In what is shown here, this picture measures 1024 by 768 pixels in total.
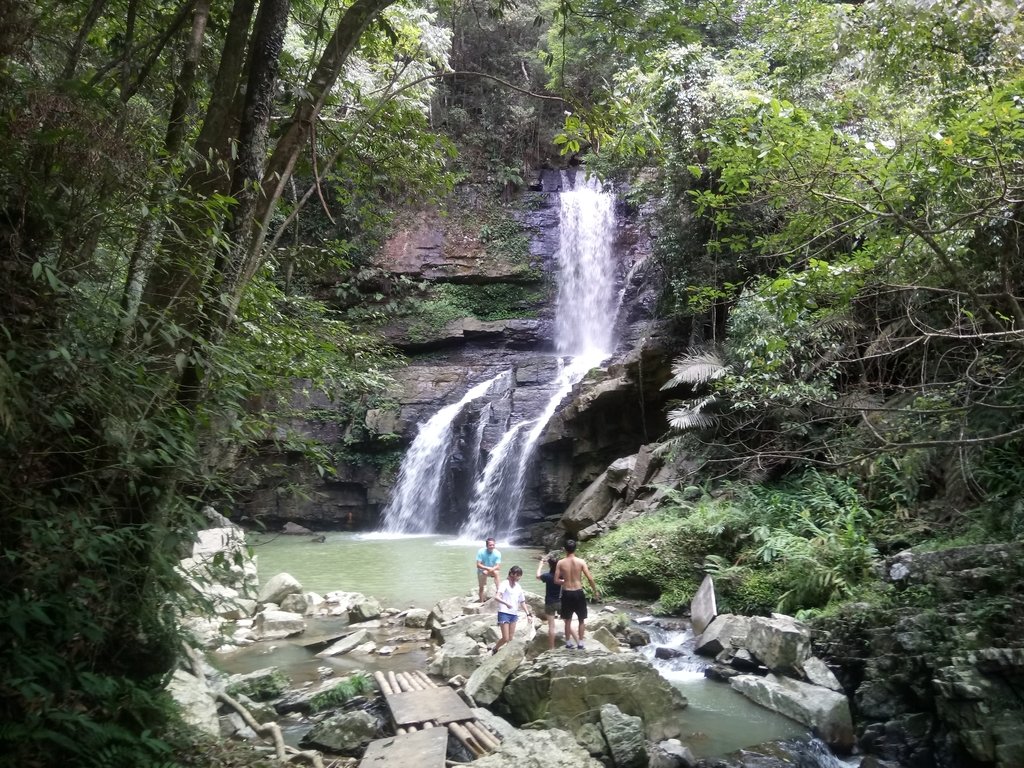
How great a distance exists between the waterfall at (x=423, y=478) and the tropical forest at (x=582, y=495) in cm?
419

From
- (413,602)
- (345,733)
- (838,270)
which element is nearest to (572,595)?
(345,733)

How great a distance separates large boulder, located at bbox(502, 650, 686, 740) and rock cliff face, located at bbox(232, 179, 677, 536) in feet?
27.0

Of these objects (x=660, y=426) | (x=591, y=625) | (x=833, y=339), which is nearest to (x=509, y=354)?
(x=660, y=426)

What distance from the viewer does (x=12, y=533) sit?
9.46ft

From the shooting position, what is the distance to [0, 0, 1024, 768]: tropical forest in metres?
3.11

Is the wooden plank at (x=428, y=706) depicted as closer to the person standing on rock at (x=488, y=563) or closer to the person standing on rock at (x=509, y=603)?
the person standing on rock at (x=509, y=603)

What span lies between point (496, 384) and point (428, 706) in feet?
48.6

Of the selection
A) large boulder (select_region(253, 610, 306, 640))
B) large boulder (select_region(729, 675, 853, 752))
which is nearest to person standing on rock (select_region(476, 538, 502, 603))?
large boulder (select_region(253, 610, 306, 640))

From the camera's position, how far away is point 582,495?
1460cm

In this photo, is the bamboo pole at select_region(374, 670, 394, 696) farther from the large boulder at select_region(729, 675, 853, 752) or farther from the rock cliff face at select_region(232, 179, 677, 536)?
the rock cliff face at select_region(232, 179, 677, 536)

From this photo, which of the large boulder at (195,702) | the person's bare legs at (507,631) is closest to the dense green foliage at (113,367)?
the large boulder at (195,702)

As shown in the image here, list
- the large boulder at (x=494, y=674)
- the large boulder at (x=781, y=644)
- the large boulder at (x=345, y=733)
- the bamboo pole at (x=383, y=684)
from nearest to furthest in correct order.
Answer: the large boulder at (x=345, y=733) → the large boulder at (x=494, y=674) → the bamboo pole at (x=383, y=684) → the large boulder at (x=781, y=644)

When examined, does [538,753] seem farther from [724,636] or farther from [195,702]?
[724,636]

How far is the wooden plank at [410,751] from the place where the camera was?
4.39 metres
